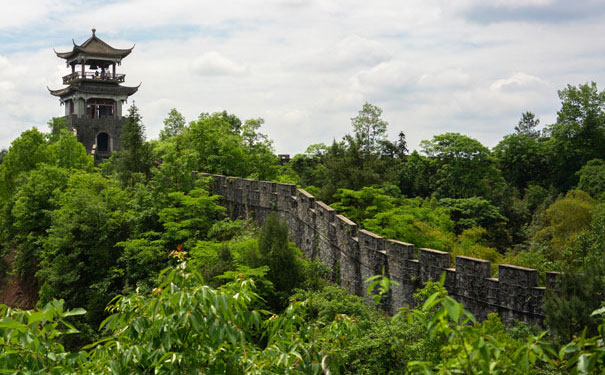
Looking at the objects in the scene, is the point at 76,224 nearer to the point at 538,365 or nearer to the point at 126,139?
the point at 126,139

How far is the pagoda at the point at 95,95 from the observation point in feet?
203

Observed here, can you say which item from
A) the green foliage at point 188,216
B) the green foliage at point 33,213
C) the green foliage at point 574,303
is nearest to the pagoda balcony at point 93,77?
the green foliage at point 33,213

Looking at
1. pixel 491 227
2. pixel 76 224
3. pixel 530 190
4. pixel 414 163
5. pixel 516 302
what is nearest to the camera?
pixel 516 302

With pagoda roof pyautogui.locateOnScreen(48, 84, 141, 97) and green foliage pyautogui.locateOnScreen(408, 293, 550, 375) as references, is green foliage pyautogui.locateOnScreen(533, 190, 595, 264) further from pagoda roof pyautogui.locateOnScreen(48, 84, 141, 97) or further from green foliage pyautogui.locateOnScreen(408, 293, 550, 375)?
pagoda roof pyautogui.locateOnScreen(48, 84, 141, 97)

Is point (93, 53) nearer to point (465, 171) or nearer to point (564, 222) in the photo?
point (465, 171)

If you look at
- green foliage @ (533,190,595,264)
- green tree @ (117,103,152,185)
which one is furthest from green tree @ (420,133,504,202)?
green tree @ (117,103,152,185)

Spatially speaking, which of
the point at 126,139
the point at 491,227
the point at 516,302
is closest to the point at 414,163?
the point at 491,227

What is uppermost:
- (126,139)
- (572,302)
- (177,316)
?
(126,139)

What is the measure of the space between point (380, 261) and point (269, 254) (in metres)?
3.29

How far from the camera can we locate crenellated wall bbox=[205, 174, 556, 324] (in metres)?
12.9

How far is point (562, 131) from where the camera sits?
52250 millimetres

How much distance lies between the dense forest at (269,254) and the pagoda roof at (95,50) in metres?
8.21

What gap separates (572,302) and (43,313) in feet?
29.8

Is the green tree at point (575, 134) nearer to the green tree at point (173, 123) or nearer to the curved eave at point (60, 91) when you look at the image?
the green tree at point (173, 123)
